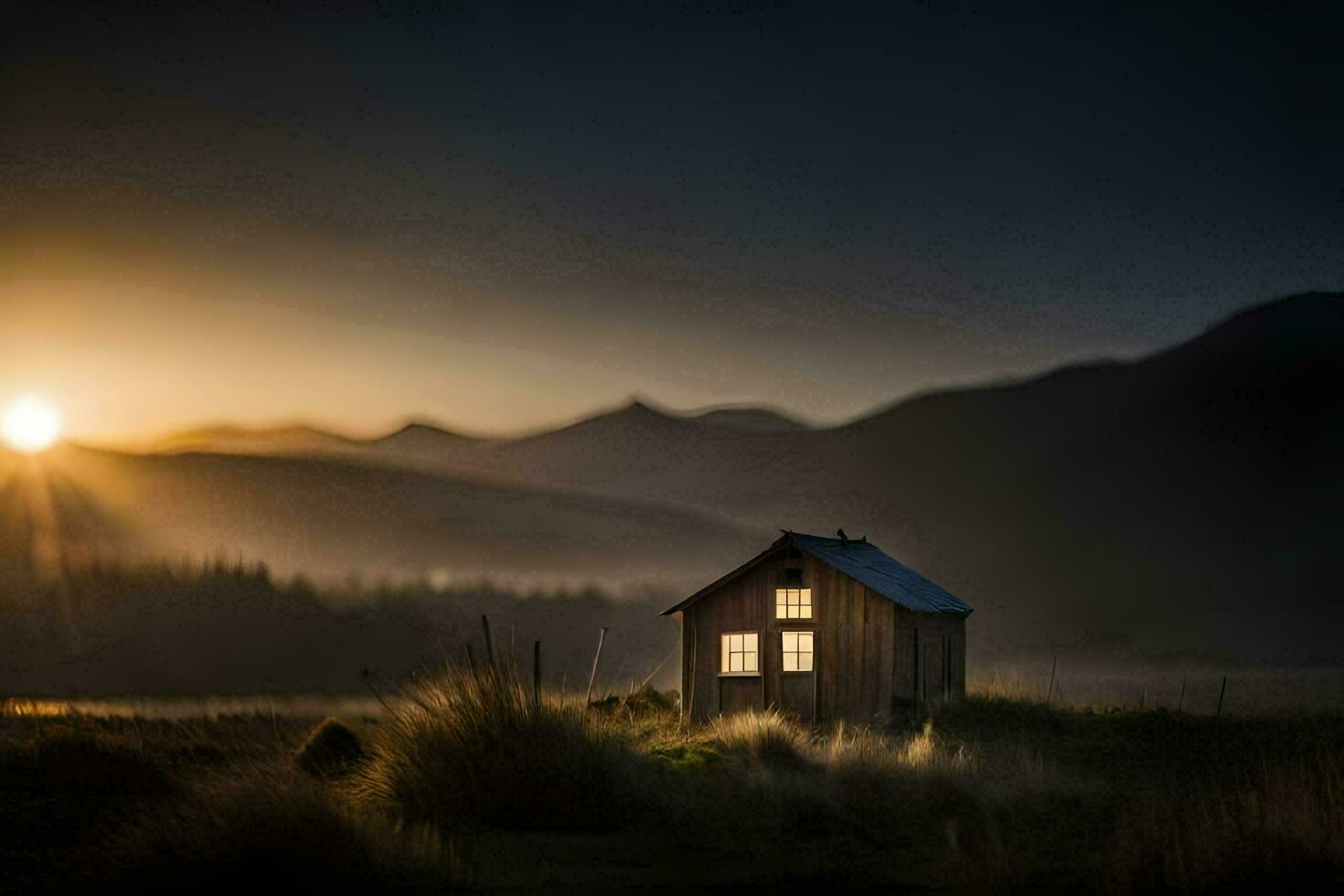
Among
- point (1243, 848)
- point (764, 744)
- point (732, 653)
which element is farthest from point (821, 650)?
point (1243, 848)

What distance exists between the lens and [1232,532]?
517 feet

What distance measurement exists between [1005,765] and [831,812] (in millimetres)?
7870

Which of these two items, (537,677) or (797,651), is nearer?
(537,677)

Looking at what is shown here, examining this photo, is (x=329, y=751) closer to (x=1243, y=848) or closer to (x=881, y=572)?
(x=1243, y=848)

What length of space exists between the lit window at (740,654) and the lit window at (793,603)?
0.91m

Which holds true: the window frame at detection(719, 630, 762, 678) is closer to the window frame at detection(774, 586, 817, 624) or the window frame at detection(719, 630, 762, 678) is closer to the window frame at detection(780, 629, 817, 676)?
the window frame at detection(780, 629, 817, 676)

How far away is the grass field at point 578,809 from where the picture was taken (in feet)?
48.3

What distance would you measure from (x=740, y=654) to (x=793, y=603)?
1881mm

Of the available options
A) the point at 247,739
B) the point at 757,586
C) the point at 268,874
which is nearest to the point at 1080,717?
the point at 757,586

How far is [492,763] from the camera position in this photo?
19875 mm

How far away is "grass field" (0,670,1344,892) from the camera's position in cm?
1471

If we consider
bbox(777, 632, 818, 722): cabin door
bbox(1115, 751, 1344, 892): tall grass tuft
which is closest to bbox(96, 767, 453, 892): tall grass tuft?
bbox(1115, 751, 1344, 892): tall grass tuft

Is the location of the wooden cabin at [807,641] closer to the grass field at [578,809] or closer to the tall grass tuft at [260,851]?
the grass field at [578,809]

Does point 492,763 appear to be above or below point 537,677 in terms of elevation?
→ below
